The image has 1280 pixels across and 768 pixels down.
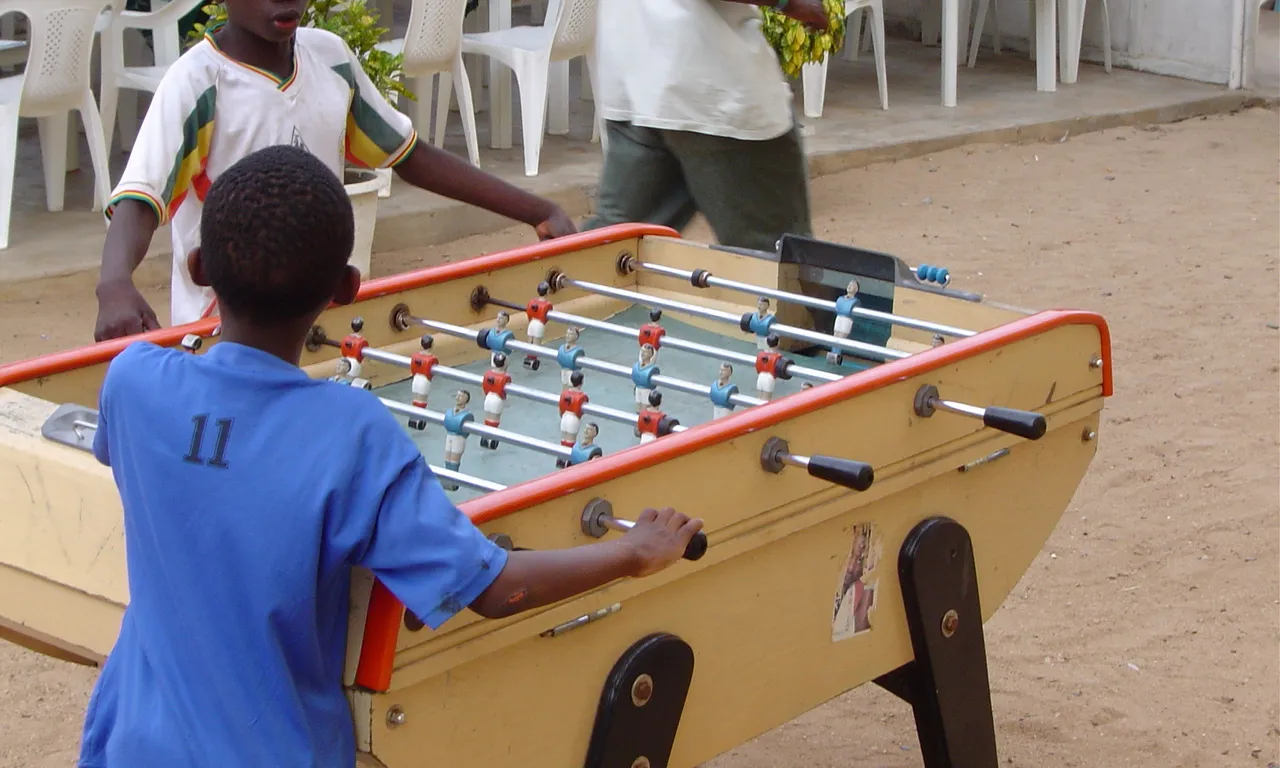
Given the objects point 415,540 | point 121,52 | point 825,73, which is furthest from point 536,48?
point 415,540

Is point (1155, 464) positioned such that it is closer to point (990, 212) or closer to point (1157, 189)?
point (990, 212)

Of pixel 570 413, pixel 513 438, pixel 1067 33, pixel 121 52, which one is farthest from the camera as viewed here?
pixel 1067 33

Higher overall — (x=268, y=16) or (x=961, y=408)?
(x=268, y=16)

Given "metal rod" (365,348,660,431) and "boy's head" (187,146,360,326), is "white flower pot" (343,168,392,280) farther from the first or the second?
"boy's head" (187,146,360,326)

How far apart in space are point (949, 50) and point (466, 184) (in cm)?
687

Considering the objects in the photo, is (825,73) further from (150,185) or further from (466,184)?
(150,185)

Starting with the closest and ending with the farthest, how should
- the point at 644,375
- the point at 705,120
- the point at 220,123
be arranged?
the point at 644,375 < the point at 220,123 < the point at 705,120

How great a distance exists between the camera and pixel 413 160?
11.4ft

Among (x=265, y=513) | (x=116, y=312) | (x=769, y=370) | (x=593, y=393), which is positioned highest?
(x=265, y=513)

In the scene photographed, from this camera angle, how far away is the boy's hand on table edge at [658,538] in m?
2.04

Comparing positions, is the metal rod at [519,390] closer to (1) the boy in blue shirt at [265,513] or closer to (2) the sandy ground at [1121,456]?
(1) the boy in blue shirt at [265,513]

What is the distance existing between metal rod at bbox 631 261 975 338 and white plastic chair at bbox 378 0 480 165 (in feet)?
13.5

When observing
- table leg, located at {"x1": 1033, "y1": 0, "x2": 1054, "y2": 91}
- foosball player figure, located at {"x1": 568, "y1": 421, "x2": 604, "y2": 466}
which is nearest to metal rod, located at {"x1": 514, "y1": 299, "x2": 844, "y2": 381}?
foosball player figure, located at {"x1": 568, "y1": 421, "x2": 604, "y2": 466}

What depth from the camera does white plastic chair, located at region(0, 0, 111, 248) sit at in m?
6.30
